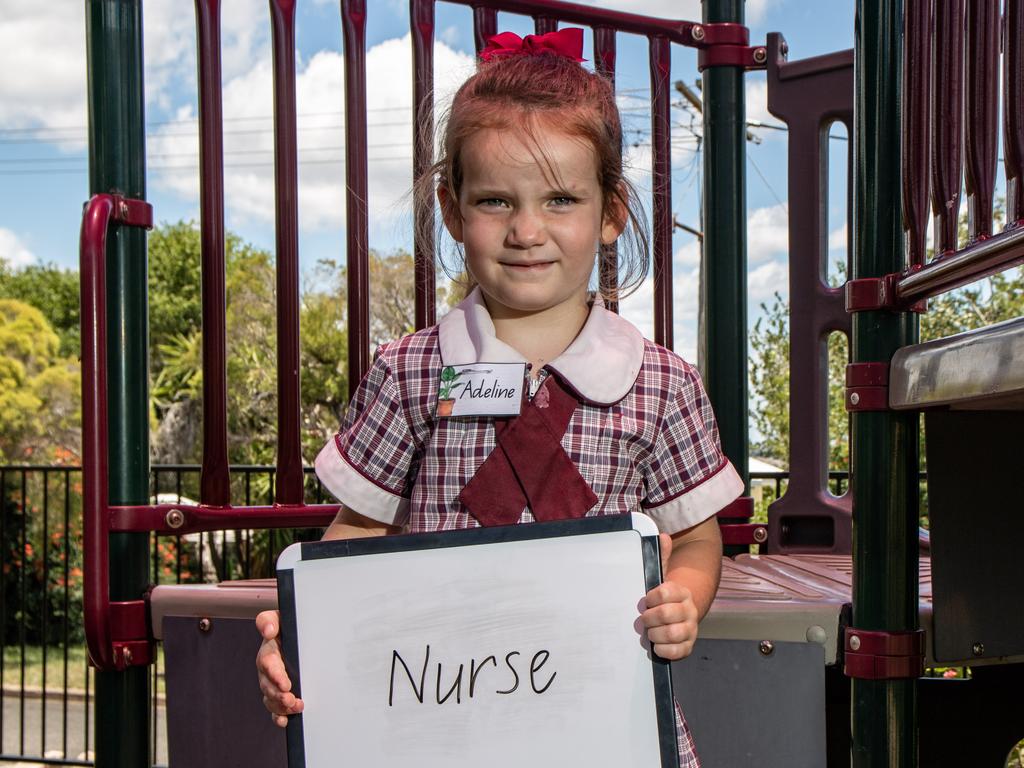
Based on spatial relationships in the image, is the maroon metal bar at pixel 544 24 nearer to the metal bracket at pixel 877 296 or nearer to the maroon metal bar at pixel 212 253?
the maroon metal bar at pixel 212 253

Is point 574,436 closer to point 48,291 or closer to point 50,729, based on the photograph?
point 50,729

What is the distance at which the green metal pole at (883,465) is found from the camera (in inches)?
62.5

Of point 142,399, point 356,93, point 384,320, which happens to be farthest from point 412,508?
point 384,320

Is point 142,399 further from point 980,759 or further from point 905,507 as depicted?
point 980,759

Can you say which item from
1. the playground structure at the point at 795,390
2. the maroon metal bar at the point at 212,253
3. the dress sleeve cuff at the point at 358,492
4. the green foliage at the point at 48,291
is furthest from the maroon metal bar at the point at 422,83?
the green foliage at the point at 48,291

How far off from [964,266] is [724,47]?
162cm

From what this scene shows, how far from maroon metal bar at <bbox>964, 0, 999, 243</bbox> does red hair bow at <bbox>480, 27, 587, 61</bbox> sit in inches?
20.9

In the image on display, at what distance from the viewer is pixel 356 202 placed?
2.39 metres

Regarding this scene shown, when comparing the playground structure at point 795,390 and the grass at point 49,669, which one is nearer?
the playground structure at point 795,390

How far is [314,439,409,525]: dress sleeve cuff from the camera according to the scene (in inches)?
58.1

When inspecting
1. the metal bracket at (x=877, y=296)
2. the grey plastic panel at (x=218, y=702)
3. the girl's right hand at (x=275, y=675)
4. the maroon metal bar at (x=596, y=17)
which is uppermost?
the maroon metal bar at (x=596, y=17)

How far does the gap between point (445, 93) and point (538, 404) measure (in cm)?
51

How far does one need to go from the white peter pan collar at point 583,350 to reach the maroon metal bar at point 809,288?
1.40m

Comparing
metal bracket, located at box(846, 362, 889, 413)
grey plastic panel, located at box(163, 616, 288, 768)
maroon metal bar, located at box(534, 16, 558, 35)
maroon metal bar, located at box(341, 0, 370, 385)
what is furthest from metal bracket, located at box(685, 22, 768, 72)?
grey plastic panel, located at box(163, 616, 288, 768)
